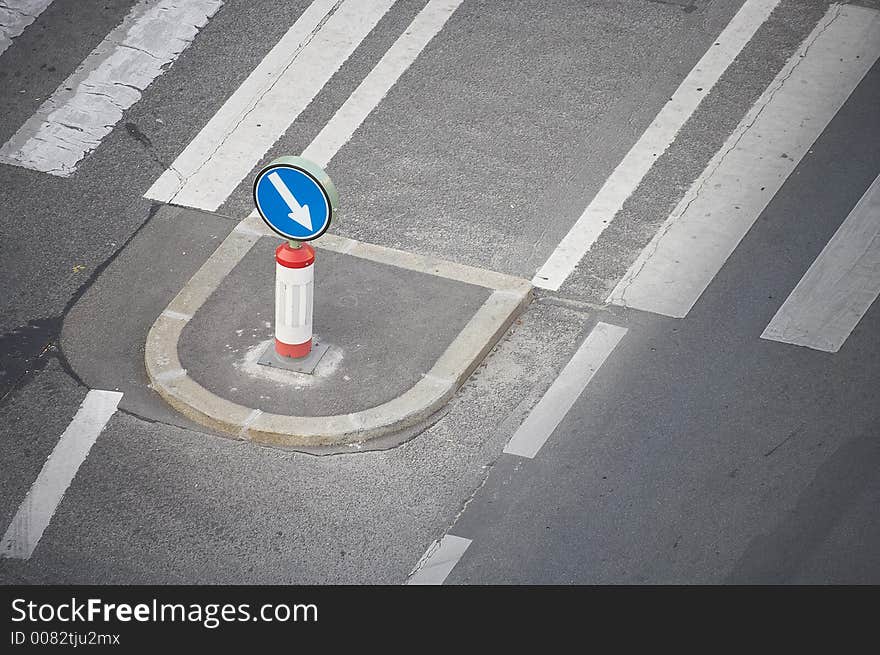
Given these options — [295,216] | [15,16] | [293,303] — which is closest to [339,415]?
[293,303]

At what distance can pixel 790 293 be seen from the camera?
9625 millimetres

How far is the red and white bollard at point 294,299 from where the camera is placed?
8320mm

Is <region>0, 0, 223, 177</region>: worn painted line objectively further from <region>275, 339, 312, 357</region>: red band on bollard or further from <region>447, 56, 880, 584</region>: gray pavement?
<region>447, 56, 880, 584</region>: gray pavement

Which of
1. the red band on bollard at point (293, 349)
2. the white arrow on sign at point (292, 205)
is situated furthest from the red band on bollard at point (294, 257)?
the red band on bollard at point (293, 349)

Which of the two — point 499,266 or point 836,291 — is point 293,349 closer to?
point 499,266

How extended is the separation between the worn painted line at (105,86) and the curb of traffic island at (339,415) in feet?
6.58

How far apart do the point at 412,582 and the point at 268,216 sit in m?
2.39

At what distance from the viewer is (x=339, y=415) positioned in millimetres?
8453

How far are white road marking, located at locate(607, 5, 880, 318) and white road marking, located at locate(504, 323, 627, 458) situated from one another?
0.45m

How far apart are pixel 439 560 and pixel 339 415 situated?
1.32 metres

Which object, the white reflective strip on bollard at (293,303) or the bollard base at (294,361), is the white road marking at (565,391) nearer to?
the bollard base at (294,361)

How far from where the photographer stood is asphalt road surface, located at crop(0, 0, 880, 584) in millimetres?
7730

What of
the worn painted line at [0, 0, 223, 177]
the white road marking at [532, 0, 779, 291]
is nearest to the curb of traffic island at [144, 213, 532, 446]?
the white road marking at [532, 0, 779, 291]

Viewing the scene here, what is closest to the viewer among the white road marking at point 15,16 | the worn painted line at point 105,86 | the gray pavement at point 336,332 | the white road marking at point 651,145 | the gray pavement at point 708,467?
the gray pavement at point 708,467
